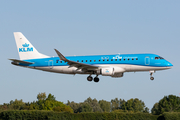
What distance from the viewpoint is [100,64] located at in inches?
2195

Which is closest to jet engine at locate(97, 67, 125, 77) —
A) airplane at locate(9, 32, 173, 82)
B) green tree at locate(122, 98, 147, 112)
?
airplane at locate(9, 32, 173, 82)

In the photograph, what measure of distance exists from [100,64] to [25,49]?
654 inches

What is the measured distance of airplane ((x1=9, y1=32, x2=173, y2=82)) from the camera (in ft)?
179

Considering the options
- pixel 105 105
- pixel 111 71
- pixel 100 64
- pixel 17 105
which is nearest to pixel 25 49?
pixel 100 64

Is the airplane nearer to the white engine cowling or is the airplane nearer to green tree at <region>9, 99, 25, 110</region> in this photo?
the white engine cowling

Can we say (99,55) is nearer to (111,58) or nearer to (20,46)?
(111,58)

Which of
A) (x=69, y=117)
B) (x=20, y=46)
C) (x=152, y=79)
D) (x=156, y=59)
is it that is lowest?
(x=69, y=117)

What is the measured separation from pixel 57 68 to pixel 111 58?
34.1 feet

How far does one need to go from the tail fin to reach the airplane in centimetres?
114

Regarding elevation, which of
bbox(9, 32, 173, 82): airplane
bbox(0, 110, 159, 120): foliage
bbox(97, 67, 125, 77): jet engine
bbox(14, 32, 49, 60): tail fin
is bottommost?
bbox(0, 110, 159, 120): foliage

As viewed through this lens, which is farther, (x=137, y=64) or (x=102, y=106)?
(x=102, y=106)

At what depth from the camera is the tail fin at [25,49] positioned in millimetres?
61625

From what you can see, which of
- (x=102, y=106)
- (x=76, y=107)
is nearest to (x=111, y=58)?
(x=76, y=107)

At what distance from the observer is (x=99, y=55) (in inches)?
2242
